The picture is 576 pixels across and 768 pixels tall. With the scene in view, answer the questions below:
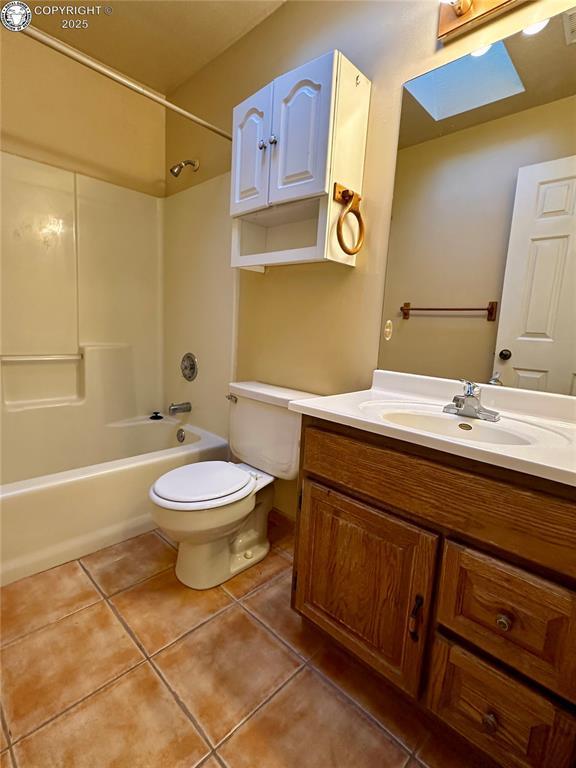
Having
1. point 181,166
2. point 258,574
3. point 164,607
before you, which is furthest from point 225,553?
point 181,166

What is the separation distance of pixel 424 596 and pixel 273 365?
4.04 feet

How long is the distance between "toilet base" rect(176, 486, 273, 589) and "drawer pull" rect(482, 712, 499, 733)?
3.17 feet

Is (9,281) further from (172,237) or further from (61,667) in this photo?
(61,667)

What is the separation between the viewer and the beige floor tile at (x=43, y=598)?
1.22 meters

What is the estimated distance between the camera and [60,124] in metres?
1.95

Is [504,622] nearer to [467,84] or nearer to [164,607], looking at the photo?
[164,607]

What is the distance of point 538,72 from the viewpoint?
3.46ft

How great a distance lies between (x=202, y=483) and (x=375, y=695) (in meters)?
0.87

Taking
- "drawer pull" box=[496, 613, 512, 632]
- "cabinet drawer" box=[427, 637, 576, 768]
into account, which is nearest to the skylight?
"drawer pull" box=[496, 613, 512, 632]

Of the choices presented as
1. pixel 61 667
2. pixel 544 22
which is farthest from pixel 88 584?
pixel 544 22

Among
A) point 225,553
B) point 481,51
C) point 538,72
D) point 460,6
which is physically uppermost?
point 460,6

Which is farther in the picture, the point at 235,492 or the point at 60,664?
the point at 235,492

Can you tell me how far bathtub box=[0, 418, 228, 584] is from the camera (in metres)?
1.41

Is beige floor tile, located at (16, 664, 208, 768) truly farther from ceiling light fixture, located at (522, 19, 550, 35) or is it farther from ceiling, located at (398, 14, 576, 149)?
ceiling light fixture, located at (522, 19, 550, 35)
